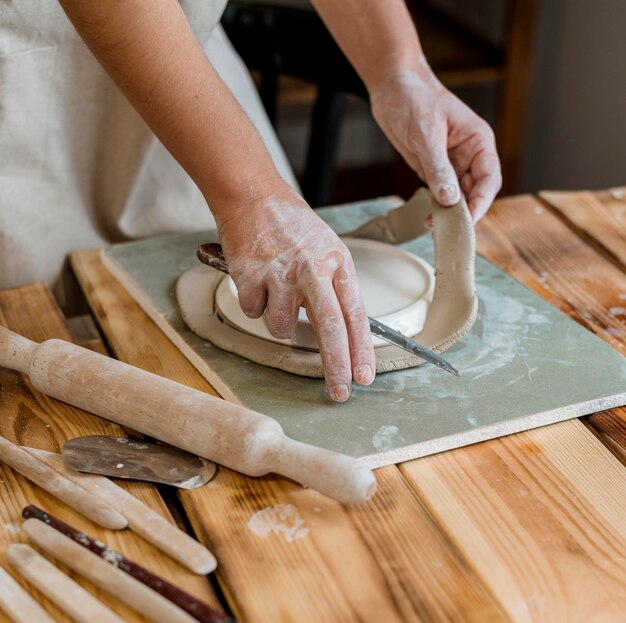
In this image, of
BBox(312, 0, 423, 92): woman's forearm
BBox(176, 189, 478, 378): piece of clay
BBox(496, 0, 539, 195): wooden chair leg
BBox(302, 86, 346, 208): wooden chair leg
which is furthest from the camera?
BBox(496, 0, 539, 195): wooden chair leg

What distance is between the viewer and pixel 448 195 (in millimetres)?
1093

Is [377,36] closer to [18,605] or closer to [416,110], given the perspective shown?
[416,110]

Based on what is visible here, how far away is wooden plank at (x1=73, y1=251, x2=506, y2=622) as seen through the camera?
0.68 metres

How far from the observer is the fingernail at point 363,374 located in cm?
88

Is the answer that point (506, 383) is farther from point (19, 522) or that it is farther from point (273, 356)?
point (19, 522)

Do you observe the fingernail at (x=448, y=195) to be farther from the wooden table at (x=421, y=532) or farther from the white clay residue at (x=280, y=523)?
the white clay residue at (x=280, y=523)

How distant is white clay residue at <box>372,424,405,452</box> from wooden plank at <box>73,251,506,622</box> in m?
→ 0.02

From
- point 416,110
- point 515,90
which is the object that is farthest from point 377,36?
point 515,90

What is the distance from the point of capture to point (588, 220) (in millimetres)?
1381

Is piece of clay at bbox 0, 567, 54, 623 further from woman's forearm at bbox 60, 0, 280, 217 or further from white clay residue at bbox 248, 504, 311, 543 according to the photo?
woman's forearm at bbox 60, 0, 280, 217

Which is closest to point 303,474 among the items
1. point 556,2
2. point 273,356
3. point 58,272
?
point 273,356

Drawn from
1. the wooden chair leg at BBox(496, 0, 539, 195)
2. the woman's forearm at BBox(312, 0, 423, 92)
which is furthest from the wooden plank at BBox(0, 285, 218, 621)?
the wooden chair leg at BBox(496, 0, 539, 195)

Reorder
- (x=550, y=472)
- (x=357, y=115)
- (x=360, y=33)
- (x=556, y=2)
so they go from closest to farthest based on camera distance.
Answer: (x=550, y=472)
(x=360, y=33)
(x=556, y=2)
(x=357, y=115)

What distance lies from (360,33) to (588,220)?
0.46 metres
